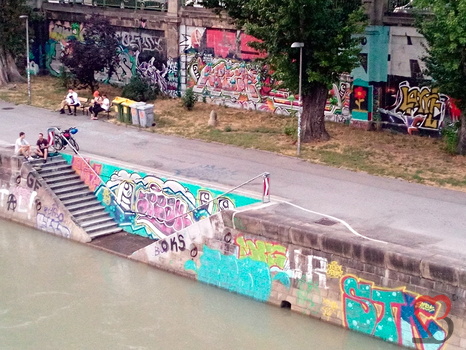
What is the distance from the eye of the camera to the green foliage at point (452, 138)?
27531 millimetres

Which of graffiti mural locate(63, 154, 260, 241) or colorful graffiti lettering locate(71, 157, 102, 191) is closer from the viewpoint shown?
graffiti mural locate(63, 154, 260, 241)

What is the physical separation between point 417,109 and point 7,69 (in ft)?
66.6

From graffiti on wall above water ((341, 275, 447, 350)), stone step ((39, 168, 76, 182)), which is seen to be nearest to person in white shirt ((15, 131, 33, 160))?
stone step ((39, 168, 76, 182))

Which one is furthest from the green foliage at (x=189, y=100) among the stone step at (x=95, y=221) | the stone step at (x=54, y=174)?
the stone step at (x=95, y=221)

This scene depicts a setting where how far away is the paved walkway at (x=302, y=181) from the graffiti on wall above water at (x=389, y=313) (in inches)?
59.3

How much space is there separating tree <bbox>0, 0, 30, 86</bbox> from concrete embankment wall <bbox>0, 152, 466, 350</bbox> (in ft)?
46.4

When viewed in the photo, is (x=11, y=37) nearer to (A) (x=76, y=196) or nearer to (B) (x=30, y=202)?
(B) (x=30, y=202)

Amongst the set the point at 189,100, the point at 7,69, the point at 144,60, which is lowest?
the point at 189,100

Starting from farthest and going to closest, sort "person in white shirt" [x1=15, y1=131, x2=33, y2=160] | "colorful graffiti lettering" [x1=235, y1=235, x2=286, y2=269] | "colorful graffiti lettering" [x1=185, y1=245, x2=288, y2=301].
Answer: "person in white shirt" [x1=15, y1=131, x2=33, y2=160]
"colorful graffiti lettering" [x1=185, y1=245, x2=288, y2=301]
"colorful graffiti lettering" [x1=235, y1=235, x2=286, y2=269]

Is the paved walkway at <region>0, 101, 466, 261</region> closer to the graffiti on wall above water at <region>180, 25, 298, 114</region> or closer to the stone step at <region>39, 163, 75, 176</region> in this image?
the stone step at <region>39, 163, 75, 176</region>

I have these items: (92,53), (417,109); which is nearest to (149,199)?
(417,109)

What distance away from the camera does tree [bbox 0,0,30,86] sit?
3888 centimetres

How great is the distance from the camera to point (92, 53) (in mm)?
36531

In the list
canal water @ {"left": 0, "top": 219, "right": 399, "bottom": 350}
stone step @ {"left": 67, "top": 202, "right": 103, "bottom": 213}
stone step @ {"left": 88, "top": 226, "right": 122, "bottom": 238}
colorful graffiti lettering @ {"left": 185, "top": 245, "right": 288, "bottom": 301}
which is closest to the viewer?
canal water @ {"left": 0, "top": 219, "right": 399, "bottom": 350}
